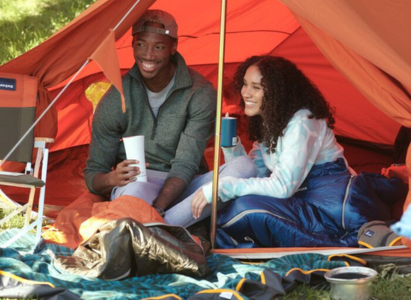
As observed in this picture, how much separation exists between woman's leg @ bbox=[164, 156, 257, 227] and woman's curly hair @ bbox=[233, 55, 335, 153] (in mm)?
157

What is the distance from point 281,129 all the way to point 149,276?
3.59 feet

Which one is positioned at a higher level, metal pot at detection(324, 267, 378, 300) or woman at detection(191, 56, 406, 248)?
woman at detection(191, 56, 406, 248)

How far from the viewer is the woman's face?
4.05m

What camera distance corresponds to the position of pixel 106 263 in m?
3.25

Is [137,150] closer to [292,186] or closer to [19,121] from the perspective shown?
[19,121]

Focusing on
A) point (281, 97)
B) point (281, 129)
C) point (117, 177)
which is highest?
point (281, 97)

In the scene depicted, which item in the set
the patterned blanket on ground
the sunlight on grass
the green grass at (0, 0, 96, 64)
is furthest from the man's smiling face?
the sunlight on grass

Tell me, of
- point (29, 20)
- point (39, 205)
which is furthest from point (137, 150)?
point (29, 20)

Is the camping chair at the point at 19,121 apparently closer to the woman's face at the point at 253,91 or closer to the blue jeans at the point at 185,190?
the blue jeans at the point at 185,190

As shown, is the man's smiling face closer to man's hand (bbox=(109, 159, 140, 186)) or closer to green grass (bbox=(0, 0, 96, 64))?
man's hand (bbox=(109, 159, 140, 186))

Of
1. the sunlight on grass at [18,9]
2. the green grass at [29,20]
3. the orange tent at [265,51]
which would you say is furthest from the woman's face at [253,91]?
the sunlight on grass at [18,9]

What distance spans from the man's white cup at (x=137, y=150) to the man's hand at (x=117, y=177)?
0.02m

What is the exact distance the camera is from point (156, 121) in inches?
167

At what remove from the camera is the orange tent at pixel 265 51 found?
334 centimetres
